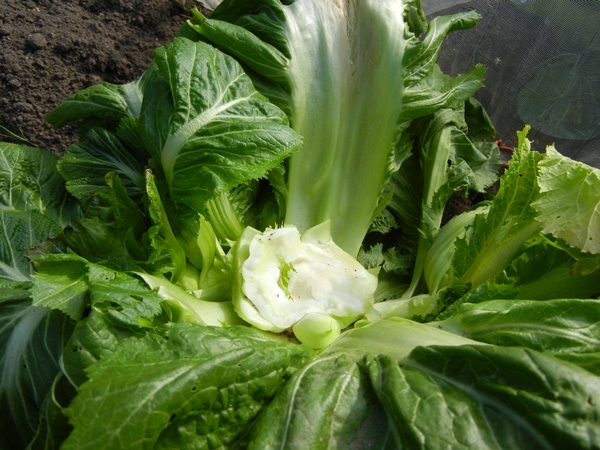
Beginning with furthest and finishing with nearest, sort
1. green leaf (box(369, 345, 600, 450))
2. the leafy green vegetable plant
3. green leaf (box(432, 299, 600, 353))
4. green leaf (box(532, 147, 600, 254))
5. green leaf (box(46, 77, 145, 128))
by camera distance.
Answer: green leaf (box(46, 77, 145, 128))
green leaf (box(532, 147, 600, 254))
green leaf (box(432, 299, 600, 353))
the leafy green vegetable plant
green leaf (box(369, 345, 600, 450))

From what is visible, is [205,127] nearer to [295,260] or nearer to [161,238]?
[161,238]

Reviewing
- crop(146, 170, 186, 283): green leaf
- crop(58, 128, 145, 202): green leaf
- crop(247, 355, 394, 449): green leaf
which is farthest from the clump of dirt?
crop(247, 355, 394, 449): green leaf

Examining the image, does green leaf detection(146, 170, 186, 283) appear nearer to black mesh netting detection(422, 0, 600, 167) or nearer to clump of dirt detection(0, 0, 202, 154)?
clump of dirt detection(0, 0, 202, 154)

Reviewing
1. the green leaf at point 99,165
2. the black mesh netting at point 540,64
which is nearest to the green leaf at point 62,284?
the green leaf at point 99,165

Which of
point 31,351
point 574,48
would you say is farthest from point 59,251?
point 574,48

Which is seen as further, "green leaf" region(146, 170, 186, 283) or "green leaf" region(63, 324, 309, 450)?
"green leaf" region(146, 170, 186, 283)

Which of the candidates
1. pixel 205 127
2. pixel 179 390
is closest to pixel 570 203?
pixel 205 127

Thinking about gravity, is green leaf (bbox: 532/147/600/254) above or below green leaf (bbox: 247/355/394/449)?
above
